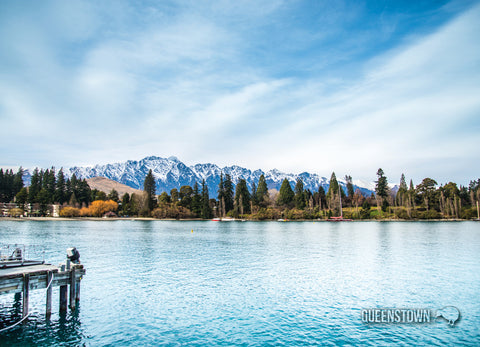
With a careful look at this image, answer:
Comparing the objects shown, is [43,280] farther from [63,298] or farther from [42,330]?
[42,330]

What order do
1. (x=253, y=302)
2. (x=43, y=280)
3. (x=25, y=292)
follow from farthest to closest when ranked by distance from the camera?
(x=253, y=302) → (x=43, y=280) → (x=25, y=292)

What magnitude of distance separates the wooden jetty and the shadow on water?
0.83 m

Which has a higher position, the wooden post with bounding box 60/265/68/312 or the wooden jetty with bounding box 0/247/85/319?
the wooden jetty with bounding box 0/247/85/319

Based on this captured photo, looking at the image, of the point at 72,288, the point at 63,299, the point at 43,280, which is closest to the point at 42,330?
the point at 43,280

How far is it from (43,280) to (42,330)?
3.62 metres

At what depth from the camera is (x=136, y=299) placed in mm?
29016

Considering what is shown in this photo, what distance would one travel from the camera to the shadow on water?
19.9 m

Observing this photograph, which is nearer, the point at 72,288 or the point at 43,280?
the point at 43,280

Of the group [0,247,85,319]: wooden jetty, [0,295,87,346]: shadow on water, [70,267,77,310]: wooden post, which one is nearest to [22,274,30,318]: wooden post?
[0,247,85,319]: wooden jetty

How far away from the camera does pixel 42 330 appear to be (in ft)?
71.1

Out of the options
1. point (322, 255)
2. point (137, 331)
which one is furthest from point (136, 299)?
point (322, 255)

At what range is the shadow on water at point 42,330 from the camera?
19.9 meters

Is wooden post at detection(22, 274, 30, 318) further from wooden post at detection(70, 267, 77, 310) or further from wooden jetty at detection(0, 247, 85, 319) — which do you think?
wooden post at detection(70, 267, 77, 310)

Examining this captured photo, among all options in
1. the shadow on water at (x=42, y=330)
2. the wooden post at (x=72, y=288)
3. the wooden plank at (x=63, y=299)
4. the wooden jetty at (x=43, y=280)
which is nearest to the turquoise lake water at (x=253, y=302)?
the shadow on water at (x=42, y=330)
